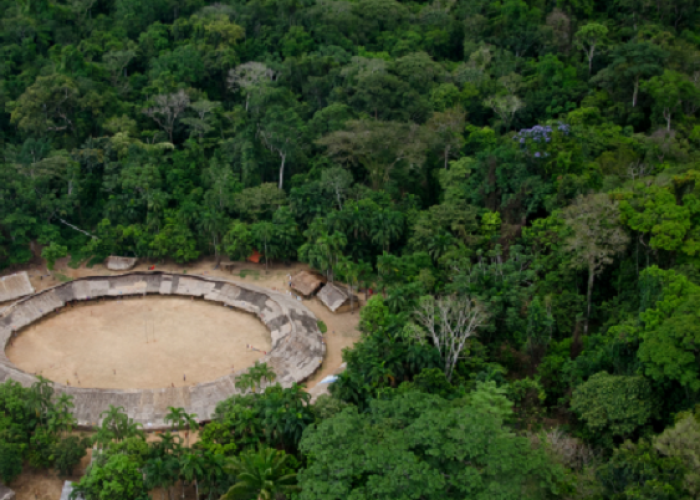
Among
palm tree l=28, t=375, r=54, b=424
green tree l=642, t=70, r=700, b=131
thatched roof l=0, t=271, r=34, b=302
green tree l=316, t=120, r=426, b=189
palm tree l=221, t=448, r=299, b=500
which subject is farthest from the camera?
green tree l=316, t=120, r=426, b=189

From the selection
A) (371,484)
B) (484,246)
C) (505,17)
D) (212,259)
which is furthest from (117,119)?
(371,484)

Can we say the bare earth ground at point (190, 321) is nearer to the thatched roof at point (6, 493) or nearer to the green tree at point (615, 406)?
the thatched roof at point (6, 493)

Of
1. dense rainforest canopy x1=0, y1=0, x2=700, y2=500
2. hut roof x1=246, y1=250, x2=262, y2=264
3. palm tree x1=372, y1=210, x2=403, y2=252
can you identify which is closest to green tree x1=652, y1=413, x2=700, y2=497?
dense rainforest canopy x1=0, y1=0, x2=700, y2=500

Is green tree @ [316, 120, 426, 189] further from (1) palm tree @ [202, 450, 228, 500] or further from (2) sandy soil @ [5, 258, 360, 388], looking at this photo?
(1) palm tree @ [202, 450, 228, 500]

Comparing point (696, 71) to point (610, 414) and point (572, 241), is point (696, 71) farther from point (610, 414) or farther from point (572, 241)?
point (610, 414)

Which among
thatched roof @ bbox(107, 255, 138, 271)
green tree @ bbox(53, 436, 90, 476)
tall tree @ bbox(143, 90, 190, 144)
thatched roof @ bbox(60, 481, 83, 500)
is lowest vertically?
thatched roof @ bbox(107, 255, 138, 271)

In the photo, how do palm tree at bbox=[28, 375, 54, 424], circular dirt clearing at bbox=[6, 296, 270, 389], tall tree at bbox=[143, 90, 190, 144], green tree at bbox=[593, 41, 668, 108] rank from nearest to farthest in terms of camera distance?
palm tree at bbox=[28, 375, 54, 424] < circular dirt clearing at bbox=[6, 296, 270, 389] < green tree at bbox=[593, 41, 668, 108] < tall tree at bbox=[143, 90, 190, 144]

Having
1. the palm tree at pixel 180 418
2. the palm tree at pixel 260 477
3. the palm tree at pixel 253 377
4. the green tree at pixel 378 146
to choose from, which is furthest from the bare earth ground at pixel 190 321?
the green tree at pixel 378 146

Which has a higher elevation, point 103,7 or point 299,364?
point 103,7
